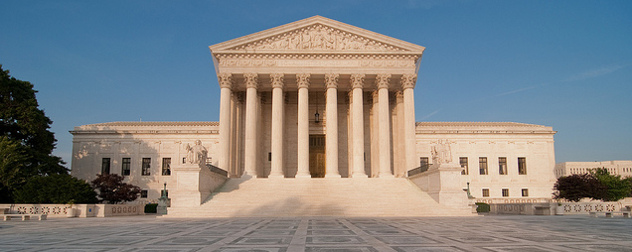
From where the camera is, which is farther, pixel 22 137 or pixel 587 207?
pixel 22 137

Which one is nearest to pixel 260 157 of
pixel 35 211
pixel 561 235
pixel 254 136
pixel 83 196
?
pixel 254 136

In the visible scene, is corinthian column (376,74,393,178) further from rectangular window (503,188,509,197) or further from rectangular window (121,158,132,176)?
rectangular window (121,158,132,176)

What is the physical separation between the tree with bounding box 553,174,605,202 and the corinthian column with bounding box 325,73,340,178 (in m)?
24.4

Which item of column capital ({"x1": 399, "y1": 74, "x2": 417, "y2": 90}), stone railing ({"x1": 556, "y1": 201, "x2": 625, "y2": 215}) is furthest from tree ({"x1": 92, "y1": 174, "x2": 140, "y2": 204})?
stone railing ({"x1": 556, "y1": 201, "x2": 625, "y2": 215})

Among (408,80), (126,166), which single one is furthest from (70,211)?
(408,80)

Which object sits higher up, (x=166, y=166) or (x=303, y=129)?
(x=303, y=129)

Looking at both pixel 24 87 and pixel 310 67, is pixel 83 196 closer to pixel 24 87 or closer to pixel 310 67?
pixel 24 87

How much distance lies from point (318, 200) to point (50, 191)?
61.2 feet

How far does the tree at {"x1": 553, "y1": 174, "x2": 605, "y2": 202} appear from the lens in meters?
43.6

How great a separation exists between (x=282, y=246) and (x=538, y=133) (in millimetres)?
51236

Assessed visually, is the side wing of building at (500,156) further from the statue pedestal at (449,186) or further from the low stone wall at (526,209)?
the statue pedestal at (449,186)

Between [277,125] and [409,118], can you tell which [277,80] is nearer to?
[277,125]

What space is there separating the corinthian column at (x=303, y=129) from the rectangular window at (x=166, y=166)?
65.5 ft

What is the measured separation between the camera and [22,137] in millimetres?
38688
